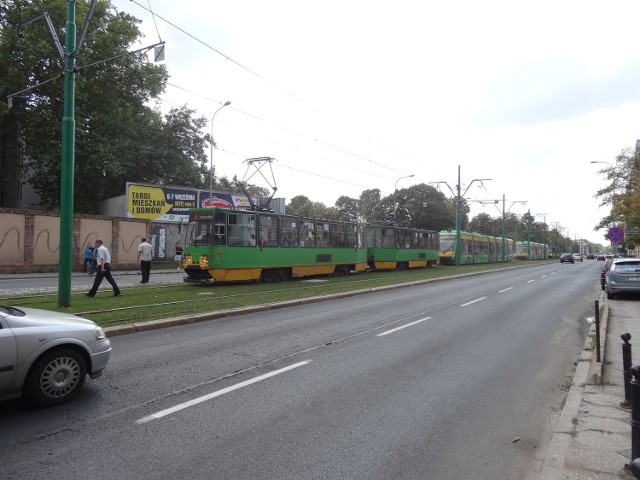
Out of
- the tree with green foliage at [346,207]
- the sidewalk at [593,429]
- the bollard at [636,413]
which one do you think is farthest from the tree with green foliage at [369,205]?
the bollard at [636,413]

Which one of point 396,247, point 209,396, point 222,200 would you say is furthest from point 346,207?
point 209,396

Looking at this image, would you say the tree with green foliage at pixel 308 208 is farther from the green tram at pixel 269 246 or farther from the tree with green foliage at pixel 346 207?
the green tram at pixel 269 246

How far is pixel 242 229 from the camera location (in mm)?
18859

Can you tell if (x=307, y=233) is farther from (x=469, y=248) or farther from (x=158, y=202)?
(x=469, y=248)

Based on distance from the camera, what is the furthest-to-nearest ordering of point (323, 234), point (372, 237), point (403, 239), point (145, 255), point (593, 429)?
point (403, 239), point (372, 237), point (323, 234), point (145, 255), point (593, 429)

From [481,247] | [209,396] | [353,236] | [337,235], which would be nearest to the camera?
[209,396]

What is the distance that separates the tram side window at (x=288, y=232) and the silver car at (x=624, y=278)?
41.7ft

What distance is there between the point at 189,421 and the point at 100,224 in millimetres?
26268

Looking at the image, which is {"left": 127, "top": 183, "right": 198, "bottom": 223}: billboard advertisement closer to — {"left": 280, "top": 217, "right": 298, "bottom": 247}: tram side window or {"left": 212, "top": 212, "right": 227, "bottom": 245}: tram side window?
{"left": 280, "top": 217, "right": 298, "bottom": 247}: tram side window

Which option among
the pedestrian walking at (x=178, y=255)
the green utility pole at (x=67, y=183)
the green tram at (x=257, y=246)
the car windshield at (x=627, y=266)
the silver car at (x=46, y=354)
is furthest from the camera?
the pedestrian walking at (x=178, y=255)

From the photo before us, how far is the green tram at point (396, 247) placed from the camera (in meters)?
30.2

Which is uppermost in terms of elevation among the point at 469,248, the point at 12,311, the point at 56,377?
the point at 469,248

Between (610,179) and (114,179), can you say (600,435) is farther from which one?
(610,179)

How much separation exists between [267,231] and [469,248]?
101 ft
